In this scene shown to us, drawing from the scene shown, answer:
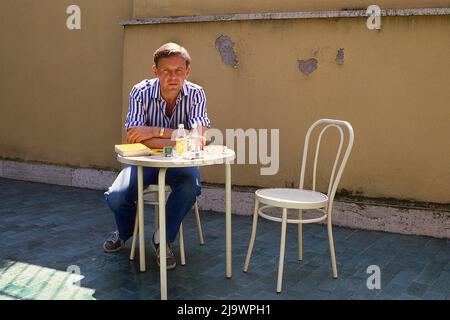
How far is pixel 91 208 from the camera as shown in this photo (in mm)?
5332

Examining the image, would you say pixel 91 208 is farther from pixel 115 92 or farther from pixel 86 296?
pixel 86 296

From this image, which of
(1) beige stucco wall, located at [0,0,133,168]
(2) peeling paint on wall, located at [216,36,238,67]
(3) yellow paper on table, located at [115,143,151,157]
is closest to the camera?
(3) yellow paper on table, located at [115,143,151,157]

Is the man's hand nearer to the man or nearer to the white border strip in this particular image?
the man

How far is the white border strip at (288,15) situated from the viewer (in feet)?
14.2

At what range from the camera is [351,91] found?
183 inches

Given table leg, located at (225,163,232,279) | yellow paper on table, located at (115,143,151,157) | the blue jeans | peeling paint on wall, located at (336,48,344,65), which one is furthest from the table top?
peeling paint on wall, located at (336,48,344,65)

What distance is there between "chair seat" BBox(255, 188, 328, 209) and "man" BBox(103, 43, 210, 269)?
55 cm

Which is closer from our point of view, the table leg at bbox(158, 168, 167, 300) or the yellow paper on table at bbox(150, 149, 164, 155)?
the table leg at bbox(158, 168, 167, 300)

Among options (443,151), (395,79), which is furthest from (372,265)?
(395,79)

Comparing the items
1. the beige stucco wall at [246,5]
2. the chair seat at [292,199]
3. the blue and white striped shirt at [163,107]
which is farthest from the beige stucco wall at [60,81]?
the chair seat at [292,199]

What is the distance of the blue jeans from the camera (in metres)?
3.52

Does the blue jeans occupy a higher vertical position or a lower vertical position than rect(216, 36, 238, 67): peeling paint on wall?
lower

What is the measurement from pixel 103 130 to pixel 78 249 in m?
2.48

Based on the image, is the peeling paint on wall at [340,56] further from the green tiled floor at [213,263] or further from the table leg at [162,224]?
the table leg at [162,224]
